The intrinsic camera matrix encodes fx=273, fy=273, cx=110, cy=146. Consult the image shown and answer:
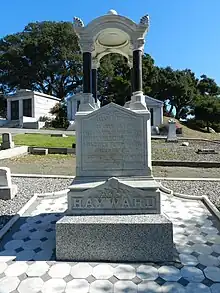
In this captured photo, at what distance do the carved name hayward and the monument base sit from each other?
335 mm

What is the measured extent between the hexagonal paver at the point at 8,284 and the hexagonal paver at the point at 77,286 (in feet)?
1.92

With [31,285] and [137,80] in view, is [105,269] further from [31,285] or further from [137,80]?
[137,80]

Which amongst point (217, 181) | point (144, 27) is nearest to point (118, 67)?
point (217, 181)

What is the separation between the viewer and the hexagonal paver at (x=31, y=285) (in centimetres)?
289

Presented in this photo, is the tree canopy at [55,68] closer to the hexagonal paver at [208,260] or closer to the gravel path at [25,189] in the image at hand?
the gravel path at [25,189]

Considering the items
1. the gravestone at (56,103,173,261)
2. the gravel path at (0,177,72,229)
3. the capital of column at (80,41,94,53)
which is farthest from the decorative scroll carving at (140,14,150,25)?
the gravel path at (0,177,72,229)

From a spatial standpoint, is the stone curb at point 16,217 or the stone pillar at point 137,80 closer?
the stone curb at point 16,217

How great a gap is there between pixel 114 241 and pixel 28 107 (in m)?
35.6

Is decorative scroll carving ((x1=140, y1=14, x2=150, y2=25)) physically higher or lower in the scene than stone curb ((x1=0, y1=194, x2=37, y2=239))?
higher

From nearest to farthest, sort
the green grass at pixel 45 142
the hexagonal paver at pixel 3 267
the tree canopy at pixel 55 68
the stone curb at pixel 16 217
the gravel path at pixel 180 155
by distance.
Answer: the hexagonal paver at pixel 3 267
the stone curb at pixel 16 217
the gravel path at pixel 180 155
the green grass at pixel 45 142
the tree canopy at pixel 55 68

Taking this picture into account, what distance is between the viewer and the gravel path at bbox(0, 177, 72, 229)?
213 inches

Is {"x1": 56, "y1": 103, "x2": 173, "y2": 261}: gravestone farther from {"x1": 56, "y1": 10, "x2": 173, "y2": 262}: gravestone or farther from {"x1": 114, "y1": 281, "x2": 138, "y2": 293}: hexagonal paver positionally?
{"x1": 114, "y1": 281, "x2": 138, "y2": 293}: hexagonal paver

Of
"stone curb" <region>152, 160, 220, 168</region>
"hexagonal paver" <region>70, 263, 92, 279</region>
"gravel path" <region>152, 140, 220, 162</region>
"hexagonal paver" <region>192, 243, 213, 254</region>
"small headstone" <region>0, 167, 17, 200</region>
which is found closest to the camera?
"hexagonal paver" <region>70, 263, 92, 279</region>

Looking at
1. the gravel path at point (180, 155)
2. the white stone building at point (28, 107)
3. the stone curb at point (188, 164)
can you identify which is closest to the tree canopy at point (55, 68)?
the white stone building at point (28, 107)
